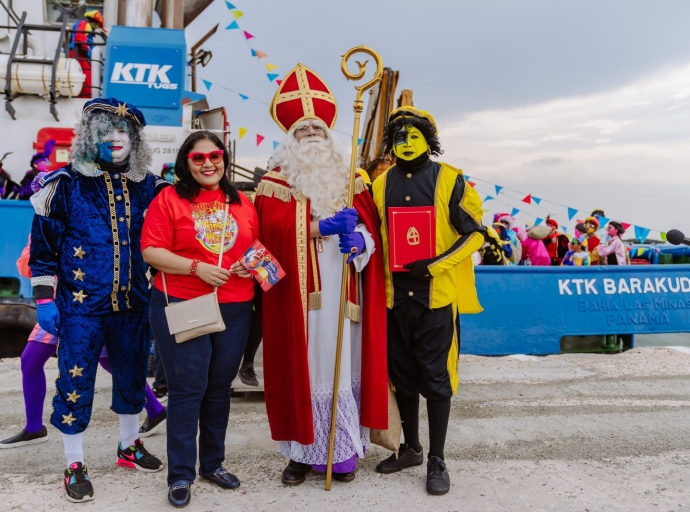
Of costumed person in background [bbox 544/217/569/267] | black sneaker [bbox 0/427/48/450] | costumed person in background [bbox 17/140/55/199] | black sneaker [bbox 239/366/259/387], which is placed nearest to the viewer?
black sneaker [bbox 0/427/48/450]

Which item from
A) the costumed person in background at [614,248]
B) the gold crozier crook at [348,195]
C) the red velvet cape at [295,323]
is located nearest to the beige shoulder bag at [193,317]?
the red velvet cape at [295,323]

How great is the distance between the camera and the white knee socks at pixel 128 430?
3.32 m

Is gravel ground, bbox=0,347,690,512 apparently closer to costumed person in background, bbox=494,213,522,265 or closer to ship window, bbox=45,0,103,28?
costumed person in background, bbox=494,213,522,265

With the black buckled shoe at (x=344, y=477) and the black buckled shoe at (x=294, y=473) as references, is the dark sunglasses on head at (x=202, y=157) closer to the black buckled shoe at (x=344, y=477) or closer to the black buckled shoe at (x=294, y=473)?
the black buckled shoe at (x=294, y=473)

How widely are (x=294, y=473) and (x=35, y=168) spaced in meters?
5.97

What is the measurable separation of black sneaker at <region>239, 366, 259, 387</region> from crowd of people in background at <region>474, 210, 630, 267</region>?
14.9 ft

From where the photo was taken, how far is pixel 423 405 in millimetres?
4805

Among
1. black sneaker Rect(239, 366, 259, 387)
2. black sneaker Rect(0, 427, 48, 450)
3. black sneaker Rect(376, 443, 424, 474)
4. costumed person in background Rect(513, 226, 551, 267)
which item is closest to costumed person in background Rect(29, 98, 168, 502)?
black sneaker Rect(0, 427, 48, 450)

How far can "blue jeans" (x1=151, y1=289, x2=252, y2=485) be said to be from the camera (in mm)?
2865

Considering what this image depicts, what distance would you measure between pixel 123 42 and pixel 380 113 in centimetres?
366

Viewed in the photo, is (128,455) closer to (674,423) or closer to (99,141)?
(99,141)

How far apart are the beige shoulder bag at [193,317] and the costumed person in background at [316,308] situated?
0.39 meters

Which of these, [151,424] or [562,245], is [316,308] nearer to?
[151,424]

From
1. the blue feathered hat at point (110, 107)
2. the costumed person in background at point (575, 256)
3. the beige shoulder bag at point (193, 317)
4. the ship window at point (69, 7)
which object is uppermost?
the ship window at point (69, 7)
